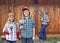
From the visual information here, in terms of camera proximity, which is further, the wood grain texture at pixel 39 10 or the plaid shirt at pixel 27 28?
the wood grain texture at pixel 39 10

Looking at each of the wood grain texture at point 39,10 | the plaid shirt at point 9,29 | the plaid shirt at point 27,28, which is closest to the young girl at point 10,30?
the plaid shirt at point 9,29

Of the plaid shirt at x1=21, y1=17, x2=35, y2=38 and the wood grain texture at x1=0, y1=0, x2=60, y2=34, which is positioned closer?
the plaid shirt at x1=21, y1=17, x2=35, y2=38

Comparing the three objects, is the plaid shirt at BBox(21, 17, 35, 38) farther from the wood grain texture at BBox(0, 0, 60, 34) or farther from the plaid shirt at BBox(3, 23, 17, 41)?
the wood grain texture at BBox(0, 0, 60, 34)

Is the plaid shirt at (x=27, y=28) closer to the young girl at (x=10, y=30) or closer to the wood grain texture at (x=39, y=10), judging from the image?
the young girl at (x=10, y=30)

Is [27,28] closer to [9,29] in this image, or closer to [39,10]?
[9,29]

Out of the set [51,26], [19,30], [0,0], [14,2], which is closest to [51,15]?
[51,26]

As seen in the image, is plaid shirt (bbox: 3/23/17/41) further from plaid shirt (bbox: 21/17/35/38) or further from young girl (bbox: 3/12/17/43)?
plaid shirt (bbox: 21/17/35/38)

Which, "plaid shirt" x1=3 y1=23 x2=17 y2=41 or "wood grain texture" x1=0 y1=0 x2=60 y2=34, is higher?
"wood grain texture" x1=0 y1=0 x2=60 y2=34

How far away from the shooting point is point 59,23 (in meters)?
12.2

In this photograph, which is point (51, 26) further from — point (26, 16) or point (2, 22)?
point (26, 16)

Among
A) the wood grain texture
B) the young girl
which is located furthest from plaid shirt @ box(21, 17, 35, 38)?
the wood grain texture

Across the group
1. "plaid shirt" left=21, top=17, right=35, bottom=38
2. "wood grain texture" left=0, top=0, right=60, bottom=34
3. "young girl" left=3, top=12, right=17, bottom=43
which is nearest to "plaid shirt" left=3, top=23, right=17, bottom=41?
"young girl" left=3, top=12, right=17, bottom=43

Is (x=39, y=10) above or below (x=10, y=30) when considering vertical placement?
above

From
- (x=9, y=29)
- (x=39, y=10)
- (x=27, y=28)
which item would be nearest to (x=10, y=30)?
(x=9, y=29)
